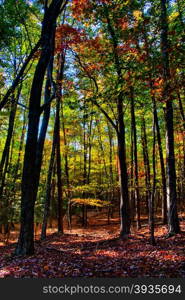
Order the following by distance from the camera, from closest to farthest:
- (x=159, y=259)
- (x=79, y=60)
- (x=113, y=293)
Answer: (x=113, y=293) → (x=159, y=259) → (x=79, y=60)

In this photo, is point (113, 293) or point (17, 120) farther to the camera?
point (17, 120)

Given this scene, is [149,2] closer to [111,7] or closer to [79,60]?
[111,7]

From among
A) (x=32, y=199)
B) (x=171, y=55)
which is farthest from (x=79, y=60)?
(x=32, y=199)

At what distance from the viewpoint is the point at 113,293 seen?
4.17 metres

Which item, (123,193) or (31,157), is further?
(123,193)

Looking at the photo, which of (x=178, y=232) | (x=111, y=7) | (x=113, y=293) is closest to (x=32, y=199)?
(x=113, y=293)

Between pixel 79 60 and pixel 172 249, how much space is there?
9323mm

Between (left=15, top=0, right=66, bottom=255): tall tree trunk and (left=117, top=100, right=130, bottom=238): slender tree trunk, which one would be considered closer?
(left=15, top=0, right=66, bottom=255): tall tree trunk

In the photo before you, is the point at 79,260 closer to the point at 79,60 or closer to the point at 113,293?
the point at 113,293

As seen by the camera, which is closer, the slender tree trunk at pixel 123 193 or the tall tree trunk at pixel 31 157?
the tall tree trunk at pixel 31 157

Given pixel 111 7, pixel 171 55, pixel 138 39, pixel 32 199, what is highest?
pixel 111 7

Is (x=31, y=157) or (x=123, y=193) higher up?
(x=31, y=157)

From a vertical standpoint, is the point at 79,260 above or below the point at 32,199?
below

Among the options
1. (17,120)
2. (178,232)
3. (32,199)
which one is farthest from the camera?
(17,120)
